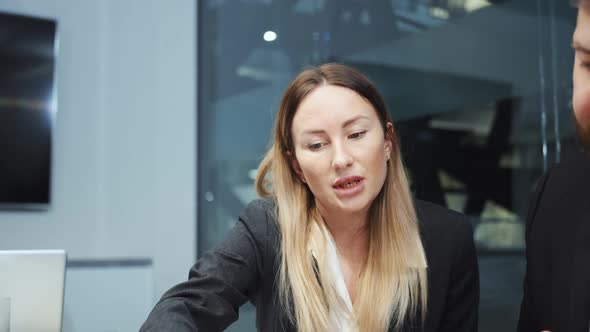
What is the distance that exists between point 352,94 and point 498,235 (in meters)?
1.30

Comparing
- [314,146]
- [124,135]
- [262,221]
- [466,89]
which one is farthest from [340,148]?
[124,135]

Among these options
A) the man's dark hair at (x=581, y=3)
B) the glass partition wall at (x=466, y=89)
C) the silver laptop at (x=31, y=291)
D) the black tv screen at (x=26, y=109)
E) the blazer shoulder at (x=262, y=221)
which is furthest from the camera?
the black tv screen at (x=26, y=109)

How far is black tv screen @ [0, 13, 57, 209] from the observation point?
3072 millimetres

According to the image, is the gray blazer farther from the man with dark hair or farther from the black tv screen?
the black tv screen

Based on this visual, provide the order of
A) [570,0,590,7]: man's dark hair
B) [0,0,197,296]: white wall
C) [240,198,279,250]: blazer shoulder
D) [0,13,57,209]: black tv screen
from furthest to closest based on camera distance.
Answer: [0,0,197,296]: white wall → [0,13,57,209]: black tv screen → [240,198,279,250]: blazer shoulder → [570,0,590,7]: man's dark hair

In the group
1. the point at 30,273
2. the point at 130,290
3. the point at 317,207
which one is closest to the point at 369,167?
the point at 317,207

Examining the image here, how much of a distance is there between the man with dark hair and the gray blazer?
205mm

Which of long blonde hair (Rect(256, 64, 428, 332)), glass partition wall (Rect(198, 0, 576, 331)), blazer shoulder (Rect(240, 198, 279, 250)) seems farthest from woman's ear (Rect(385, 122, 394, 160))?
glass partition wall (Rect(198, 0, 576, 331))

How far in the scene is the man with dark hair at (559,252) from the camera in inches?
45.9

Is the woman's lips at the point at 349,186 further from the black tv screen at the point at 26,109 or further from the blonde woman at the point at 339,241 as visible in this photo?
the black tv screen at the point at 26,109

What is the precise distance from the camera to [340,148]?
1381 millimetres

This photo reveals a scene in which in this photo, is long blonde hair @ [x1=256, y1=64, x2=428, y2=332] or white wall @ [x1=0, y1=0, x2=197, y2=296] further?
white wall @ [x1=0, y1=0, x2=197, y2=296]

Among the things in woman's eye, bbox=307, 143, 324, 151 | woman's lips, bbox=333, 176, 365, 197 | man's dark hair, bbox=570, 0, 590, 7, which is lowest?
woman's lips, bbox=333, 176, 365, 197

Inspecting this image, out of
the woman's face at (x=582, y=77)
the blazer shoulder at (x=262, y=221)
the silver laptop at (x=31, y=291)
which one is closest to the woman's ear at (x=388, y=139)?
the blazer shoulder at (x=262, y=221)
